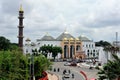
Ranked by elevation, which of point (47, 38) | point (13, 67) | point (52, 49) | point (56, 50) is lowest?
point (13, 67)

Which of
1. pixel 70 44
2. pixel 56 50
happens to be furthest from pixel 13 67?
pixel 70 44

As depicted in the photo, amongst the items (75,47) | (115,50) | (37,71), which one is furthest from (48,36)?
(37,71)

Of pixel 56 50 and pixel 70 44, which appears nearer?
pixel 56 50

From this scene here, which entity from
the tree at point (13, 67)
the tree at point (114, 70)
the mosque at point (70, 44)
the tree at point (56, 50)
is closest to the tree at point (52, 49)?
the tree at point (56, 50)

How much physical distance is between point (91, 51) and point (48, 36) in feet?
67.9

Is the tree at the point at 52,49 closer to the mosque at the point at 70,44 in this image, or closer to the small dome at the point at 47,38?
the mosque at the point at 70,44

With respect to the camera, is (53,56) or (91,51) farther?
(91,51)

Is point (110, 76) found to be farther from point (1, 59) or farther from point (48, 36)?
point (48, 36)

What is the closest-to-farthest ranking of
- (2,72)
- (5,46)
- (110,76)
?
(110,76)
(2,72)
(5,46)

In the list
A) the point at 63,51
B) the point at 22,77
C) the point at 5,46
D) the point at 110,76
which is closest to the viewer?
the point at 110,76

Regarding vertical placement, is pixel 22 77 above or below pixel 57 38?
Result: below

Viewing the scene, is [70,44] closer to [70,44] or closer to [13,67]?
[70,44]

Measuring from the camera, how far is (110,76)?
112 feet

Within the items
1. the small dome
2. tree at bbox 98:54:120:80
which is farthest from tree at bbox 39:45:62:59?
tree at bbox 98:54:120:80
